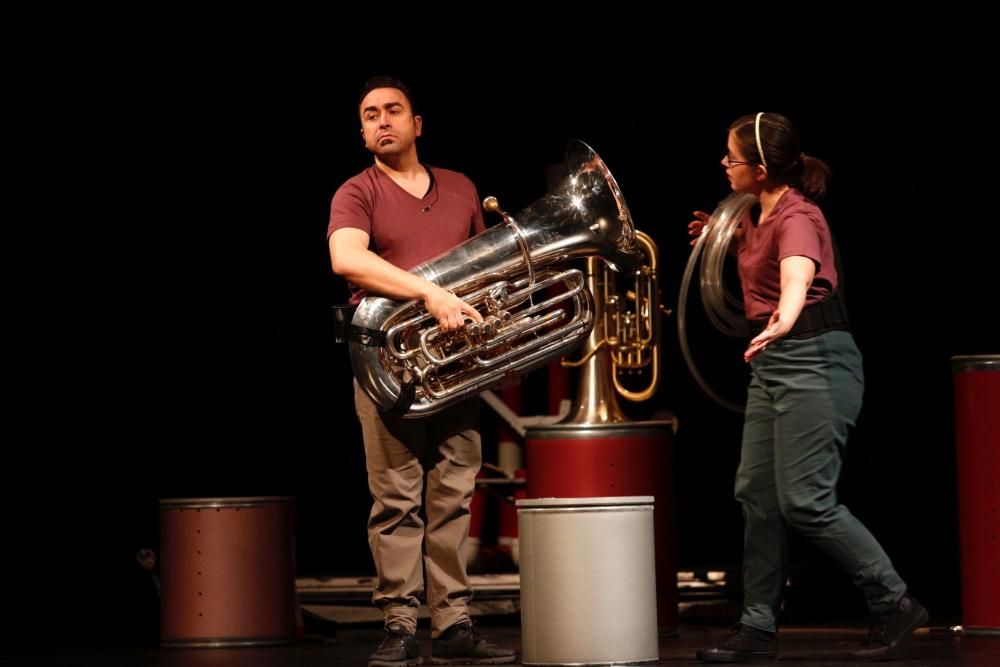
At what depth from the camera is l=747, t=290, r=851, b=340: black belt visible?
375cm

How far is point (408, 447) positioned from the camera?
3.85 m

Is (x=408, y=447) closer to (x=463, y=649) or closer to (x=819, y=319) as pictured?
(x=463, y=649)

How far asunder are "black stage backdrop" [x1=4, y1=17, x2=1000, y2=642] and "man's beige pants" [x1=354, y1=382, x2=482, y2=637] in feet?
8.11

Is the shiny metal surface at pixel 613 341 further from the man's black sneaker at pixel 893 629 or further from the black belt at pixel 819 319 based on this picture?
the man's black sneaker at pixel 893 629

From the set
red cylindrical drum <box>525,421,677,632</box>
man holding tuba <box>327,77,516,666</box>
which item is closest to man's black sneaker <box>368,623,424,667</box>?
man holding tuba <box>327,77,516,666</box>

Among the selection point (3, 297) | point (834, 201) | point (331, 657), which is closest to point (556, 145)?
point (834, 201)

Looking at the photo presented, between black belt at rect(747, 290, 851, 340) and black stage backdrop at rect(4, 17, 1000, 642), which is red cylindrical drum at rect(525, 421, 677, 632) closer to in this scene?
black belt at rect(747, 290, 851, 340)

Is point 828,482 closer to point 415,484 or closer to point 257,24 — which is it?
point 415,484

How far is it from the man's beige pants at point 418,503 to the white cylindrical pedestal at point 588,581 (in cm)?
40

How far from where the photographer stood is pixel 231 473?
6.68m

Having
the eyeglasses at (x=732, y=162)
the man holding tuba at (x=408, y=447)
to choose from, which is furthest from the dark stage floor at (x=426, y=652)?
the eyeglasses at (x=732, y=162)

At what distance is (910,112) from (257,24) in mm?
2640

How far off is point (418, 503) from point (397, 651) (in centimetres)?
37

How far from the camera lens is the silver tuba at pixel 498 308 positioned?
371 cm
